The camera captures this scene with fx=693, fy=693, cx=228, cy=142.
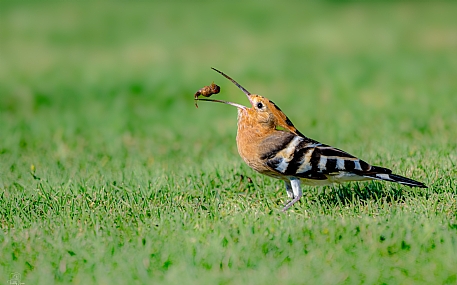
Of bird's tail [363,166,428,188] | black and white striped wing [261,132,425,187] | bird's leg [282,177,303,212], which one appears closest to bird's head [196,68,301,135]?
black and white striped wing [261,132,425,187]

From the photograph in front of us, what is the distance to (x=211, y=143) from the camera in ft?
30.0

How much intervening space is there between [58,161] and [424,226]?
4.45 m

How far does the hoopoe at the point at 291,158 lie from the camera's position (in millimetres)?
5402

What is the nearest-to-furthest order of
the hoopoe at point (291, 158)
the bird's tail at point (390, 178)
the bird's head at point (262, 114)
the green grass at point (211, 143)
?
the green grass at point (211, 143) < the bird's tail at point (390, 178) < the hoopoe at point (291, 158) < the bird's head at point (262, 114)

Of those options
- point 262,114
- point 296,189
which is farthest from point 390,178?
point 262,114

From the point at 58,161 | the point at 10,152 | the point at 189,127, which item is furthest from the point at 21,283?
the point at 189,127

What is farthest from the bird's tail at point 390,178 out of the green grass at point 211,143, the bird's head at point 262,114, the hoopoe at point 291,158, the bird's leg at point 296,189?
the bird's head at point 262,114

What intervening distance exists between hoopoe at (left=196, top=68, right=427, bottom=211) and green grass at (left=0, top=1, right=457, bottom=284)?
207mm

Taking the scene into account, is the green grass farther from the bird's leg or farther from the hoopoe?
the hoopoe

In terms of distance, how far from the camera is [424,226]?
15.2 ft

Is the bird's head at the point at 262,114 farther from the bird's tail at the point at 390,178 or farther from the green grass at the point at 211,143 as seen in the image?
the bird's tail at the point at 390,178

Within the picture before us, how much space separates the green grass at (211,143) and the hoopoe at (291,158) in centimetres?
21

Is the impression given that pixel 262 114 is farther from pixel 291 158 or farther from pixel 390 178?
pixel 390 178

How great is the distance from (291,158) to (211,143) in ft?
12.3
